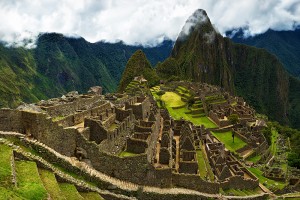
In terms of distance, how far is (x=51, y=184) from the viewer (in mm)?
16344

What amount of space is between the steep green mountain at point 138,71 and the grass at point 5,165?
276 feet

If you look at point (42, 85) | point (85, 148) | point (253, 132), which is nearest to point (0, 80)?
point (42, 85)

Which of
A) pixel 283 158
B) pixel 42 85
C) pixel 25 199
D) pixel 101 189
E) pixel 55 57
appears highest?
pixel 55 57

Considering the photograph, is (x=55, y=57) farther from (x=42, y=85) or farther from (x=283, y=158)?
(x=283, y=158)

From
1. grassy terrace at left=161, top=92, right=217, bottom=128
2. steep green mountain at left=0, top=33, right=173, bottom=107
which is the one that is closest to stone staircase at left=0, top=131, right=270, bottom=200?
grassy terrace at left=161, top=92, right=217, bottom=128

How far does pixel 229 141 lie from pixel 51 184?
46579mm

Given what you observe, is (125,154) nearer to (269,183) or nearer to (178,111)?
(269,183)

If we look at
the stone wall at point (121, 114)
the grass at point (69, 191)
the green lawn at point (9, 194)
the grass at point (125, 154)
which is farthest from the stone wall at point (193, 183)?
the green lawn at point (9, 194)

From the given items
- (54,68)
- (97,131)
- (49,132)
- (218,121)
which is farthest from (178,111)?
(54,68)

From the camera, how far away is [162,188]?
2448 centimetres

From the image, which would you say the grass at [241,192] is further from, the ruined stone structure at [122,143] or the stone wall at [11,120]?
the stone wall at [11,120]

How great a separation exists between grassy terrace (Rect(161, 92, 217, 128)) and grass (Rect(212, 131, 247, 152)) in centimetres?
344

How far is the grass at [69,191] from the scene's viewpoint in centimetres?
1683

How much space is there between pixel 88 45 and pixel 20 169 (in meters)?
177
